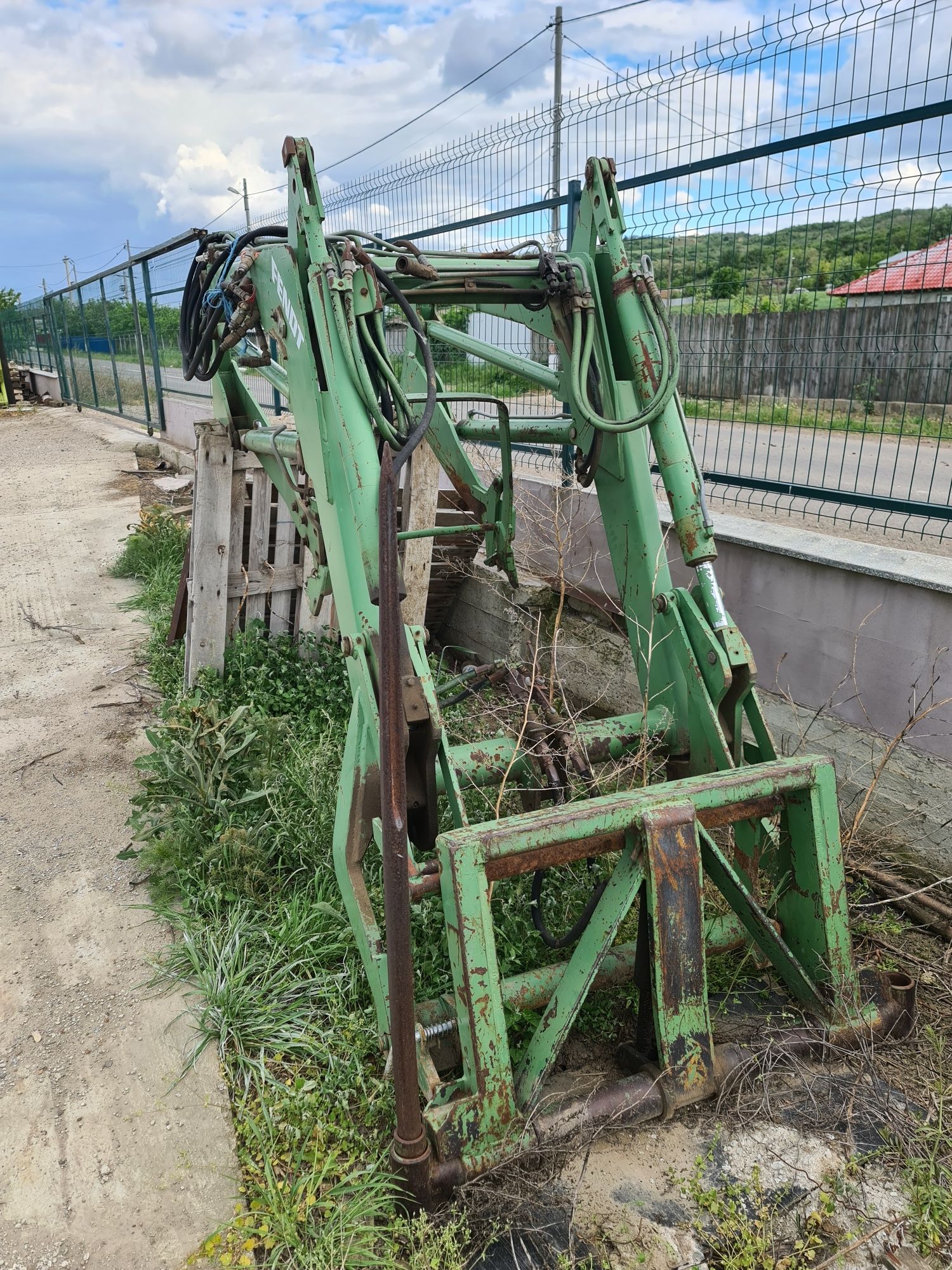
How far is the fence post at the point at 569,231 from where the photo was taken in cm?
Result: 477

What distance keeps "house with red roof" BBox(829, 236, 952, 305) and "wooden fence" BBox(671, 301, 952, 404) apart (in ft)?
0.12

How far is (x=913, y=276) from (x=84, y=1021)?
13.1 ft

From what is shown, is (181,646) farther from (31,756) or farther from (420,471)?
(420,471)

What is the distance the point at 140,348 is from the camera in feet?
42.5

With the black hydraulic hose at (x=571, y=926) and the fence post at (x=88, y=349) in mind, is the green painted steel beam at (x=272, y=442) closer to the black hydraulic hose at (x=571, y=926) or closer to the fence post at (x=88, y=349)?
the black hydraulic hose at (x=571, y=926)

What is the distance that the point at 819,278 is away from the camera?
3.84m

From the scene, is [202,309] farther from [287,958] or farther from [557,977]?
[557,977]

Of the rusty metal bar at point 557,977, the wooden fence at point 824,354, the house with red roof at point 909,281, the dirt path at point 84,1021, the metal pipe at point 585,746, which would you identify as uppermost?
the house with red roof at point 909,281

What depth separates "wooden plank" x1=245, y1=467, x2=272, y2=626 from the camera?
4.75 m

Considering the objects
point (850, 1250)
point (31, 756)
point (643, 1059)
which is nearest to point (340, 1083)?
point (643, 1059)

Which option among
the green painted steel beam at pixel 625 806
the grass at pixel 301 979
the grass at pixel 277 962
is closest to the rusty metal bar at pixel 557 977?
the grass at pixel 301 979

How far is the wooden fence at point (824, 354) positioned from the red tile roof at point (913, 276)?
0.07m


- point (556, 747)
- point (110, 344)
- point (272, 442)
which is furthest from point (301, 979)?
point (110, 344)

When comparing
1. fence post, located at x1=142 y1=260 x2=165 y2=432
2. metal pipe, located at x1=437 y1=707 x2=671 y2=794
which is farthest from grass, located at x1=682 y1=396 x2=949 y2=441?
fence post, located at x1=142 y1=260 x2=165 y2=432
